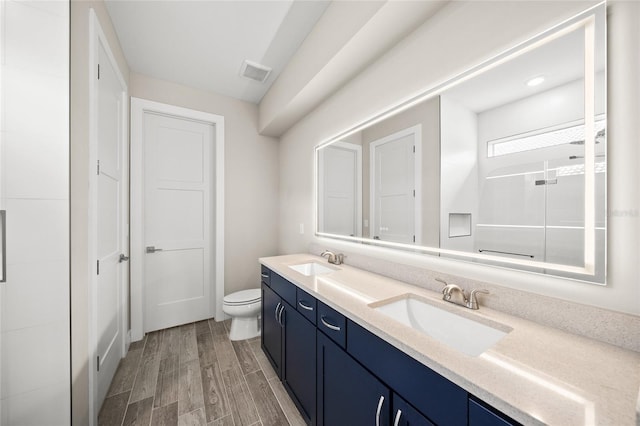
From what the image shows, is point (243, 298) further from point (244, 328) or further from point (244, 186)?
point (244, 186)

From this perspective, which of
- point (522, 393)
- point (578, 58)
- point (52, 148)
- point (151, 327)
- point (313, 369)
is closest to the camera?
point (522, 393)

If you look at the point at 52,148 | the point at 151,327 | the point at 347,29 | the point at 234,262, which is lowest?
the point at 151,327

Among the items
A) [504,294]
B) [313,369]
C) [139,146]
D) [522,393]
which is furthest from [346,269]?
[139,146]

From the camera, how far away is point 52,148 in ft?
3.85

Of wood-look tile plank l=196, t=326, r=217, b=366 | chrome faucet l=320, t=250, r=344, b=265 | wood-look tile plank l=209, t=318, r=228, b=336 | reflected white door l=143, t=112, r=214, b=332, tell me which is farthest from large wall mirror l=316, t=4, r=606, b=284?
reflected white door l=143, t=112, r=214, b=332

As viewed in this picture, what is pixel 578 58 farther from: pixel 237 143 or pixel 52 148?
pixel 237 143

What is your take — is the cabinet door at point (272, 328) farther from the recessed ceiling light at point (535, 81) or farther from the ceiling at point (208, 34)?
the ceiling at point (208, 34)

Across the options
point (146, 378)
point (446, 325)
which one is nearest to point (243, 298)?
point (146, 378)

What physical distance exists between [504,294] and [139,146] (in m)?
3.09

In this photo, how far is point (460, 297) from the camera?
1.06m

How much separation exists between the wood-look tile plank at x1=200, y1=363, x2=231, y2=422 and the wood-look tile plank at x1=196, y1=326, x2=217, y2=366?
→ 0.08 meters

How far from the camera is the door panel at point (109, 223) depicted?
154 centimetres

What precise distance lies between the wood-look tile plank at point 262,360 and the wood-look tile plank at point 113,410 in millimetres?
905

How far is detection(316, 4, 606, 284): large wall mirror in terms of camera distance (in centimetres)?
81
